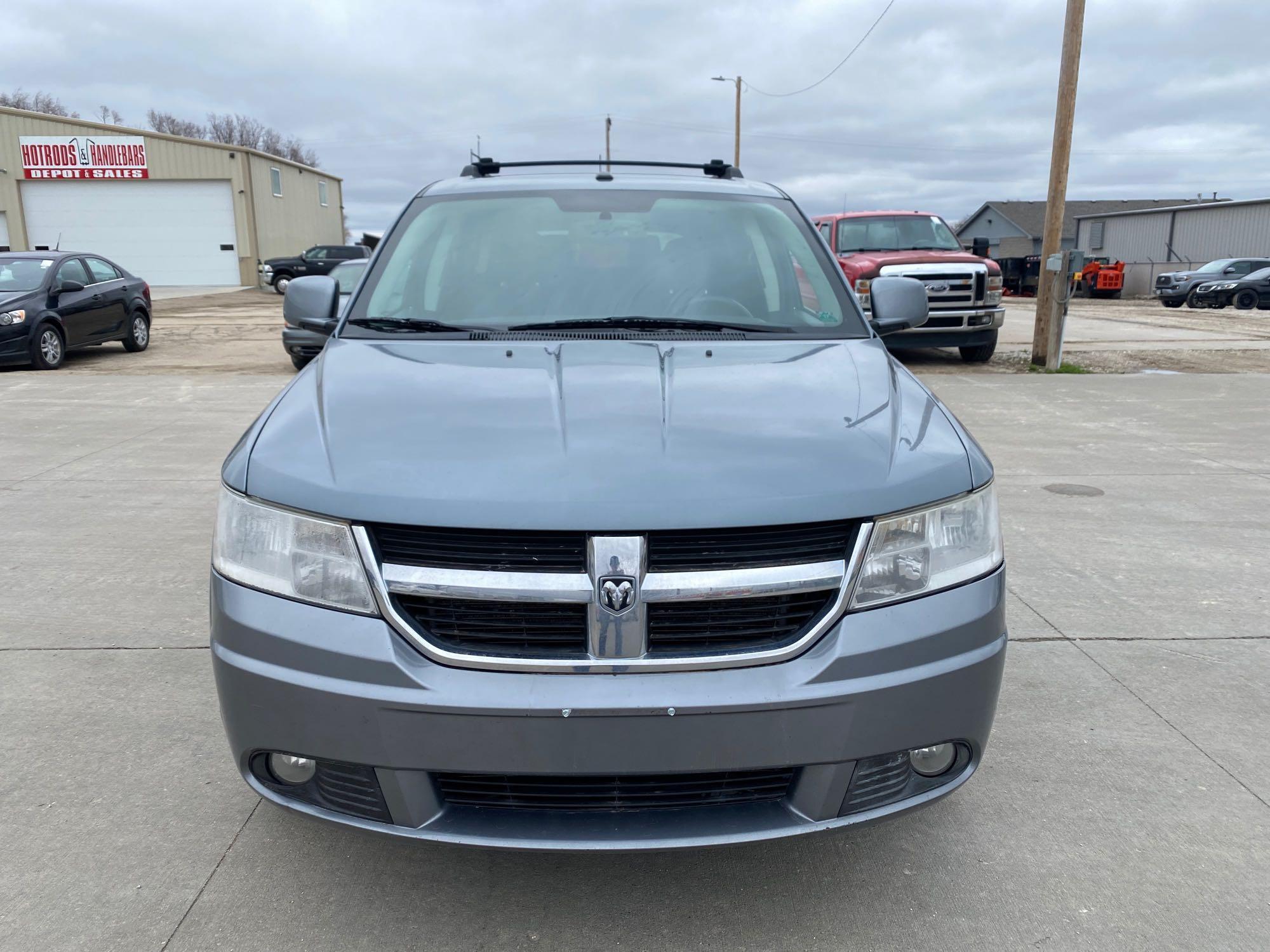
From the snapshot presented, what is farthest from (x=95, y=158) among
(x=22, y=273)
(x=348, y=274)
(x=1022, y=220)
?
(x=1022, y=220)

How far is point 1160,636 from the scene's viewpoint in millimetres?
3881

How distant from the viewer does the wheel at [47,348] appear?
12156 millimetres

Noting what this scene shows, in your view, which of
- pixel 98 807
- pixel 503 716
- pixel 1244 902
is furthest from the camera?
pixel 98 807

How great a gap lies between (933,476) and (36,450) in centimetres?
740

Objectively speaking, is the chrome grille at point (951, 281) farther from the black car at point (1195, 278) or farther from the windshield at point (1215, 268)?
the windshield at point (1215, 268)

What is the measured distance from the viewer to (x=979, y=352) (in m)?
13.1

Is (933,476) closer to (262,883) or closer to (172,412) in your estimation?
(262,883)

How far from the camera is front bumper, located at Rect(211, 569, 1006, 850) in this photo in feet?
6.13

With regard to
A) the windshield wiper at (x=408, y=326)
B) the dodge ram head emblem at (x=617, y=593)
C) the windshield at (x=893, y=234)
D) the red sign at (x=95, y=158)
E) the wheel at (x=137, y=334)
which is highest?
the red sign at (x=95, y=158)

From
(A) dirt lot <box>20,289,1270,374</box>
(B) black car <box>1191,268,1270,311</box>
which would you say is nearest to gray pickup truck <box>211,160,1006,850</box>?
(A) dirt lot <box>20,289,1270,374</box>

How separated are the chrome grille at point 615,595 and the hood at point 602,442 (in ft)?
0.17

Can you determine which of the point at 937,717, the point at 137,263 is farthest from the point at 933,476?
the point at 137,263

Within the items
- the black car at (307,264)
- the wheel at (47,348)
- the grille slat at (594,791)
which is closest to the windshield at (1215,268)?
the black car at (307,264)

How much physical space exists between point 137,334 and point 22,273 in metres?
2.21
